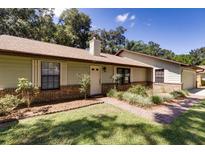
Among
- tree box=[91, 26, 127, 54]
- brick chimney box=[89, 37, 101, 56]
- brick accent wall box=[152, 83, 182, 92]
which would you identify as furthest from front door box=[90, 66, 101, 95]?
tree box=[91, 26, 127, 54]

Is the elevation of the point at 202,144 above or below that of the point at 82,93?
below

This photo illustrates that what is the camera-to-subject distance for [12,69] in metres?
7.34

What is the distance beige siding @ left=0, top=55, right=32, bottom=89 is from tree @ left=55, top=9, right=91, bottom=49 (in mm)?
19679

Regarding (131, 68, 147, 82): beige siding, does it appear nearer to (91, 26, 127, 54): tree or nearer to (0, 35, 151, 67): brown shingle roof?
(0, 35, 151, 67): brown shingle roof

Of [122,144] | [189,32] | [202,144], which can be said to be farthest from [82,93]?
[189,32]

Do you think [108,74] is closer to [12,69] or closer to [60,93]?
[60,93]

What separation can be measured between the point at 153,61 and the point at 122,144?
14.8m

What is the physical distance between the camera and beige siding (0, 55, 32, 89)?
23.1ft

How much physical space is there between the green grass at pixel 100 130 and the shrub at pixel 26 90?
184 centimetres

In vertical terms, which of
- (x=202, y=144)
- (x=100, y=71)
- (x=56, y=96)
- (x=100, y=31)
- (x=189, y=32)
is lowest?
(x=202, y=144)

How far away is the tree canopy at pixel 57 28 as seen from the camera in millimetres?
21328

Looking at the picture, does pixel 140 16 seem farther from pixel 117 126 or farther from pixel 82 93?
pixel 117 126

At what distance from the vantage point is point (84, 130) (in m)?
4.66

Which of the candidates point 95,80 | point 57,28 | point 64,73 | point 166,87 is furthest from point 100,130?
point 57,28
